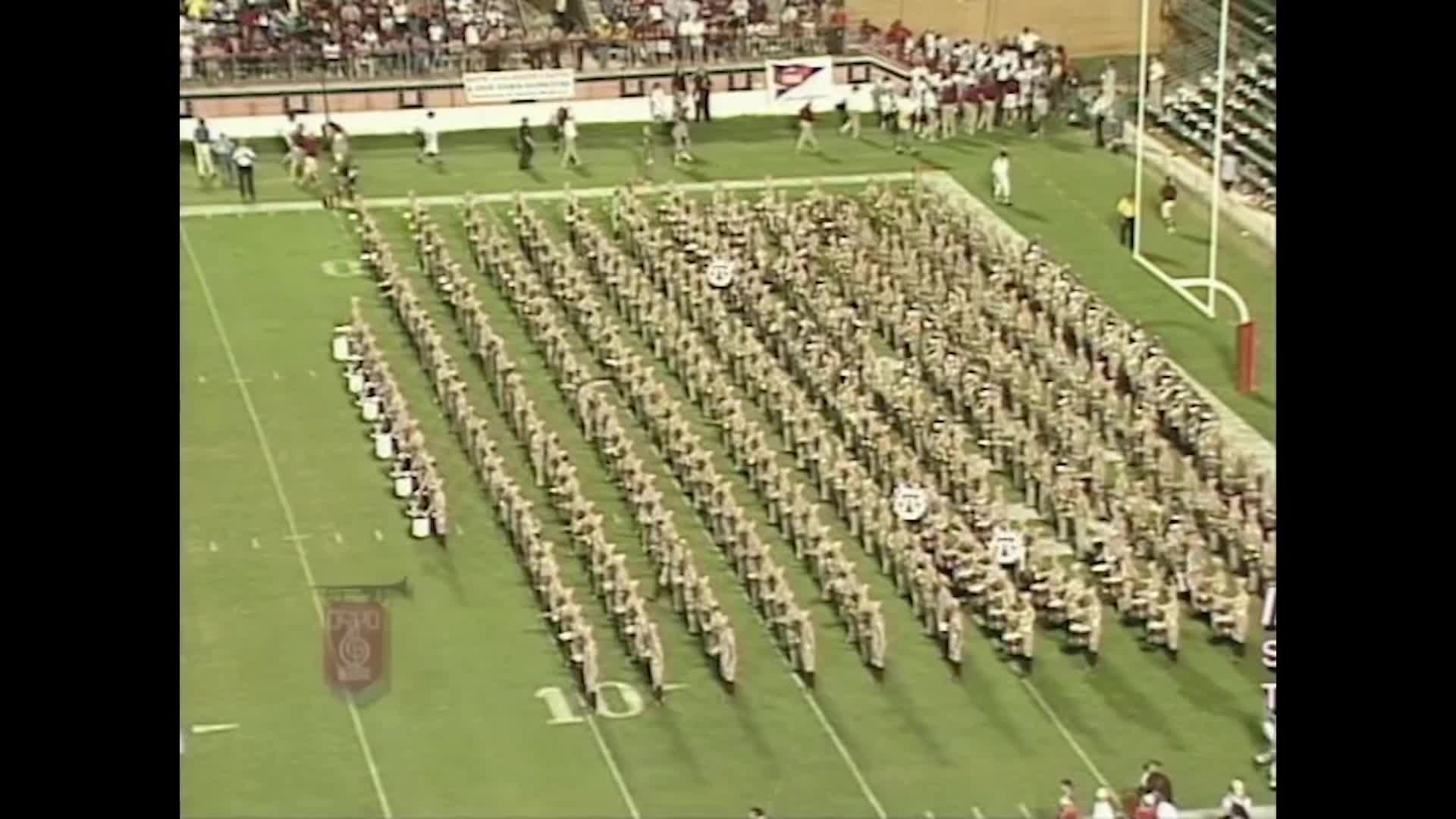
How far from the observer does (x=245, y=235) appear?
36.1 meters

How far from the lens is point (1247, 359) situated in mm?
31266

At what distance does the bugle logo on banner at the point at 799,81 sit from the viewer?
40625 mm

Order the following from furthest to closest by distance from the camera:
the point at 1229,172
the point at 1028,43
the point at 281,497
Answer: the point at 1028,43 < the point at 1229,172 < the point at 281,497

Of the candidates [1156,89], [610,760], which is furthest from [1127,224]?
[610,760]

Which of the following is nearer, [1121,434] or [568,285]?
[1121,434]

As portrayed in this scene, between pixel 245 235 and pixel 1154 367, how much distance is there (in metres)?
9.87

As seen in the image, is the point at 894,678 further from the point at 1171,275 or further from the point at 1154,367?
the point at 1171,275

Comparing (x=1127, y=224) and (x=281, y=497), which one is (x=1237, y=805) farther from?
(x=1127, y=224)

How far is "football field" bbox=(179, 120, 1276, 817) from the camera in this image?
24.1m

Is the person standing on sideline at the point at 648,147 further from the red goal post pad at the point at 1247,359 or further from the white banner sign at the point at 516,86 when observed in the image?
the red goal post pad at the point at 1247,359

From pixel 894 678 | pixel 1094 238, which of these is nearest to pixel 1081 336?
pixel 1094 238

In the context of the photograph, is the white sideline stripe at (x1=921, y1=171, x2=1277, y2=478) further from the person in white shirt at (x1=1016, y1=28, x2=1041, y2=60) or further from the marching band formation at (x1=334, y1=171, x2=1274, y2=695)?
the person in white shirt at (x1=1016, y1=28, x2=1041, y2=60)

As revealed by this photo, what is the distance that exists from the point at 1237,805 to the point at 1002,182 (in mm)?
14287

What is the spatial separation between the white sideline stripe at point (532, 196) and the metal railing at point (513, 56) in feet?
12.2
